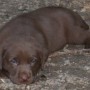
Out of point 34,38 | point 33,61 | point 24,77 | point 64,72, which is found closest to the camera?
point 24,77

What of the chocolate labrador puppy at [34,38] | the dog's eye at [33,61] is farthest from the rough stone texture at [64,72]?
the dog's eye at [33,61]

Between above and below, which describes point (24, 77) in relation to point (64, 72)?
above

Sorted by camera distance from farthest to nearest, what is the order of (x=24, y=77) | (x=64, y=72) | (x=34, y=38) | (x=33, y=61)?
(x=64, y=72)
(x=34, y=38)
(x=33, y=61)
(x=24, y=77)

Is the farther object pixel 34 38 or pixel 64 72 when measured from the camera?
pixel 64 72

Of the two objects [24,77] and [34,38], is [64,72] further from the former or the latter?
[24,77]

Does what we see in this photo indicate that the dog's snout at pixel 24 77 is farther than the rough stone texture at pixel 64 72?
No

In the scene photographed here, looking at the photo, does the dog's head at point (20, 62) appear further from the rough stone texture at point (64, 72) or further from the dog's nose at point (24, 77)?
the rough stone texture at point (64, 72)

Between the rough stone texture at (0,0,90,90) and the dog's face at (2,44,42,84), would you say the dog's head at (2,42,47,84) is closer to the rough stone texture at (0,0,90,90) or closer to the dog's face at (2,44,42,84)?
the dog's face at (2,44,42,84)

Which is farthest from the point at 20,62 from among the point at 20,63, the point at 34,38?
the point at 34,38

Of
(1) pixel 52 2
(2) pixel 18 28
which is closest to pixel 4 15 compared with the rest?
(1) pixel 52 2
